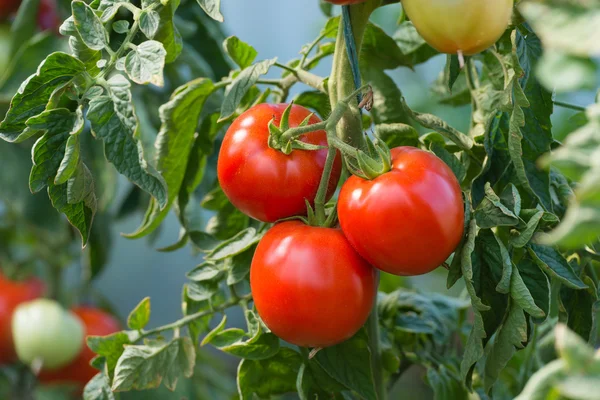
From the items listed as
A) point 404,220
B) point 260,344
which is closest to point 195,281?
point 260,344

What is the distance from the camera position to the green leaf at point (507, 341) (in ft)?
1.51

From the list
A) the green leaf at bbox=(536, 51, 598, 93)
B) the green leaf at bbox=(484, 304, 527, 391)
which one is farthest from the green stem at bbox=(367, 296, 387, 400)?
the green leaf at bbox=(536, 51, 598, 93)

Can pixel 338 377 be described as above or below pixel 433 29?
below

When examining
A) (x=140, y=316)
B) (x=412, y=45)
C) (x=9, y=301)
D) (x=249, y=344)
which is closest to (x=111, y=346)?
(x=140, y=316)

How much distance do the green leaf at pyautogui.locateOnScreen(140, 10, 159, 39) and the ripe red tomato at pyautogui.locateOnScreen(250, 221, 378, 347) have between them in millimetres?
150

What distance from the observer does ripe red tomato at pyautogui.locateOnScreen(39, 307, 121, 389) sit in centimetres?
109

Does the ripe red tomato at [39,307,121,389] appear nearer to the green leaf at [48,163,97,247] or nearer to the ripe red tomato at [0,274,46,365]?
the ripe red tomato at [0,274,46,365]

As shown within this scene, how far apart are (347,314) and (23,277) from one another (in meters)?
0.87

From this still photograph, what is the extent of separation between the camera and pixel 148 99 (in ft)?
3.39

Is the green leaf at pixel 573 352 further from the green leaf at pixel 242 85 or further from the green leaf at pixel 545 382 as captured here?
the green leaf at pixel 242 85

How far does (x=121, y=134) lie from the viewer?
46 cm

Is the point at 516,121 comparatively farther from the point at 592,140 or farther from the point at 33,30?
the point at 33,30

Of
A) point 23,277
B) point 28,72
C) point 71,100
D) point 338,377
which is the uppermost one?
point 71,100

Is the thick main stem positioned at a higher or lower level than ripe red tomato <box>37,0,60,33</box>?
higher
